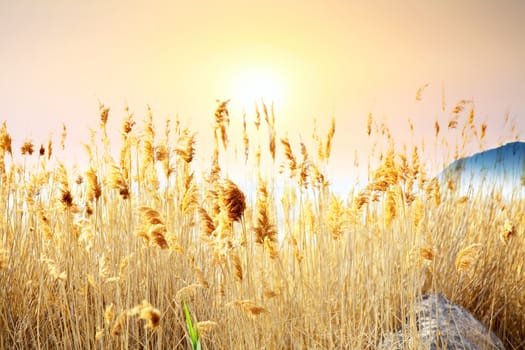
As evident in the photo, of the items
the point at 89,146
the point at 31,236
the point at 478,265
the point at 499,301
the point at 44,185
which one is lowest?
the point at 499,301

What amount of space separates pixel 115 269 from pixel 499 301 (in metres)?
2.62

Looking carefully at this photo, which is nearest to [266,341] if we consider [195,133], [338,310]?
[338,310]

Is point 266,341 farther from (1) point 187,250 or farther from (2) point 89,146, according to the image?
(2) point 89,146

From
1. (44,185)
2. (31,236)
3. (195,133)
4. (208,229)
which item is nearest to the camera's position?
(208,229)

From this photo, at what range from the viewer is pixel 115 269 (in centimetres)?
336

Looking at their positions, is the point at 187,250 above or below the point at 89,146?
below

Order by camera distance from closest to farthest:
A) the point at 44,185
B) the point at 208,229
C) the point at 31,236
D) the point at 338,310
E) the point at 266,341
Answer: the point at 208,229 → the point at 266,341 → the point at 338,310 → the point at 31,236 → the point at 44,185

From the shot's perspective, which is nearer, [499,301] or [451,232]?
[499,301]

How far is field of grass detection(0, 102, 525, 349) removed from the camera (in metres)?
2.61

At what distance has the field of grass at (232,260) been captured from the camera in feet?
8.55

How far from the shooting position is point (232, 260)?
2361 mm

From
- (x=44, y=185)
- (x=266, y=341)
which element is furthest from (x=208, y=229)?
Result: (x=44, y=185)

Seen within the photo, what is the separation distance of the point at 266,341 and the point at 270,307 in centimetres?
20

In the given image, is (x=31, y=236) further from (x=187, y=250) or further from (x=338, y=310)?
(x=338, y=310)
